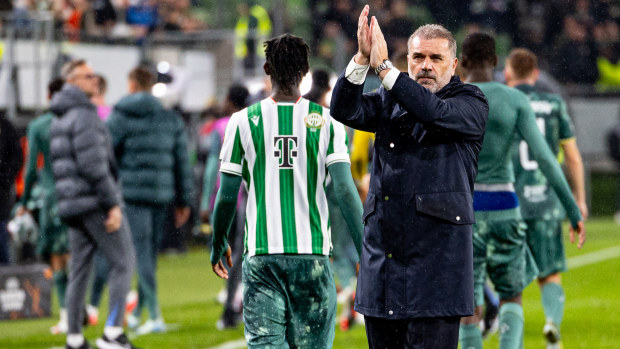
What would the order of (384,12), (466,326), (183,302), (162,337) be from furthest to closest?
1. (384,12)
2. (183,302)
3. (162,337)
4. (466,326)

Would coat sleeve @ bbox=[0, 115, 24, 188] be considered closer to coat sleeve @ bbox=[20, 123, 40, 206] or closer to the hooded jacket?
coat sleeve @ bbox=[20, 123, 40, 206]

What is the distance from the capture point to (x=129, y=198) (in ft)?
32.2

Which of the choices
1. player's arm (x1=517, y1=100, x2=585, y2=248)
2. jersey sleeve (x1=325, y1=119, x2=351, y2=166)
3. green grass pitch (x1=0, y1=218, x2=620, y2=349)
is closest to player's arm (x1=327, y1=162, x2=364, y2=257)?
jersey sleeve (x1=325, y1=119, x2=351, y2=166)

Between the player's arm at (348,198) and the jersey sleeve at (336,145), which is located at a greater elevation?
the jersey sleeve at (336,145)

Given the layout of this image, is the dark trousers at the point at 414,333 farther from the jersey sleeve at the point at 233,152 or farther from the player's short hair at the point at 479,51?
the player's short hair at the point at 479,51

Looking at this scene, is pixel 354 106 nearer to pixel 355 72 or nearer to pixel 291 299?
pixel 355 72

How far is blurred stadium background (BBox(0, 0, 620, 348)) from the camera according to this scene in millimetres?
10891

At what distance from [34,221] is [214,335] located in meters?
2.36

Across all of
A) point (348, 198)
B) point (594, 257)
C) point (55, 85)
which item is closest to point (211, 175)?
point (55, 85)

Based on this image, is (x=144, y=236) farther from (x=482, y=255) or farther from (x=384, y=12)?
(x=384, y=12)

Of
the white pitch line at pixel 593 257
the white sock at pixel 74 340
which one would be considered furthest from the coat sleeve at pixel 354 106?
the white pitch line at pixel 593 257

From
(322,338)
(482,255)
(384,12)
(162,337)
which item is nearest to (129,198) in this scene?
(162,337)

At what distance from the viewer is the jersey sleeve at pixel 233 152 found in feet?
17.5

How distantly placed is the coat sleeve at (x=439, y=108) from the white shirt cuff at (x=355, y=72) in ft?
0.50
